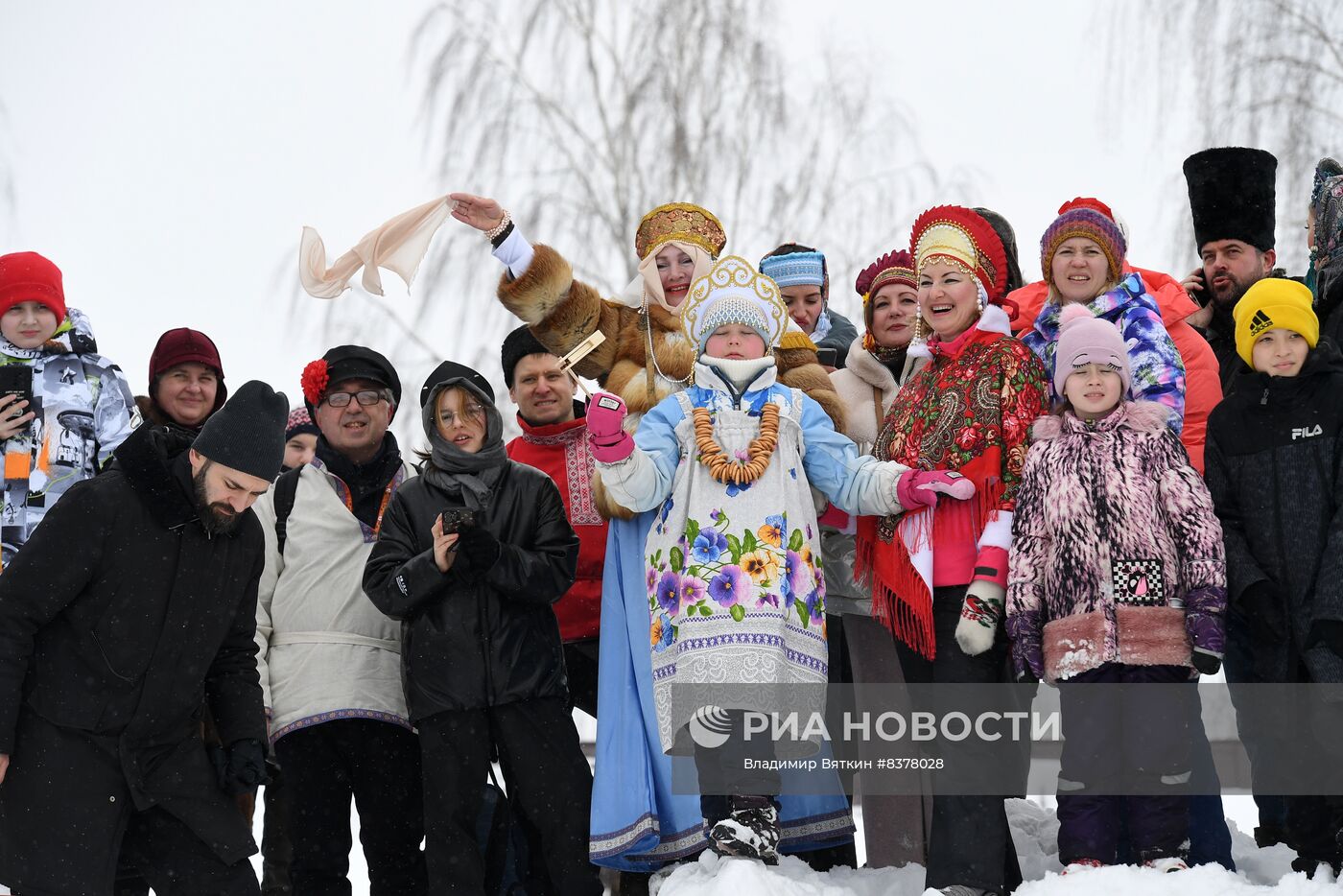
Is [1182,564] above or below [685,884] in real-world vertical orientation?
above

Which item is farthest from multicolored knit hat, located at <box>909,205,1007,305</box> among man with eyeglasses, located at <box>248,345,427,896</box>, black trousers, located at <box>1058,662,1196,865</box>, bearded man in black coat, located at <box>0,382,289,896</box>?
bearded man in black coat, located at <box>0,382,289,896</box>

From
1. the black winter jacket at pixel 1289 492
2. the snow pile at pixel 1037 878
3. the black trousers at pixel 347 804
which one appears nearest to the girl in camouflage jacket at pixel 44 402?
the black trousers at pixel 347 804

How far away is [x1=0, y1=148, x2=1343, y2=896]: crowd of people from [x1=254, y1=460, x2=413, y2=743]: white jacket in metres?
0.01

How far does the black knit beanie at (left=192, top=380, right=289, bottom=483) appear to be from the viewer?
441cm

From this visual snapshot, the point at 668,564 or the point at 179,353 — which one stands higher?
the point at 179,353

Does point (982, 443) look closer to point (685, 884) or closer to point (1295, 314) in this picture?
point (1295, 314)

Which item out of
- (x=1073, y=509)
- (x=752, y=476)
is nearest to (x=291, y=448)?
(x=752, y=476)

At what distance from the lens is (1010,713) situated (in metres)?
4.68

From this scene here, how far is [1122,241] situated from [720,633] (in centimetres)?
202

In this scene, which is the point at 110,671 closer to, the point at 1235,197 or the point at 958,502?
the point at 958,502

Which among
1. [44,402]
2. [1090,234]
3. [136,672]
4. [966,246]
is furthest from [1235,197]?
[44,402]

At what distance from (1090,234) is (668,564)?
74.2 inches

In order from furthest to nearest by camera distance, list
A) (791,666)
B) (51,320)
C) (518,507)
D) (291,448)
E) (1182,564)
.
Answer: (291,448)
(51,320)
(518,507)
(791,666)
(1182,564)

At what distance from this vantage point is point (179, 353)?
576 cm
